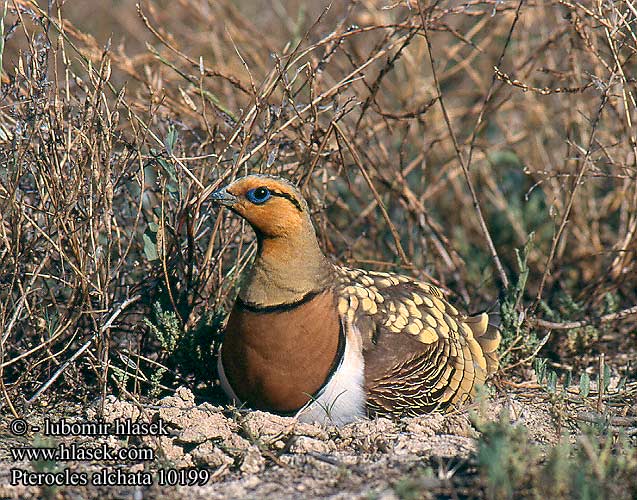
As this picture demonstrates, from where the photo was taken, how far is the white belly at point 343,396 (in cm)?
326

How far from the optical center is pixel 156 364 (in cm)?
354

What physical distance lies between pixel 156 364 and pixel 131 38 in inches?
204

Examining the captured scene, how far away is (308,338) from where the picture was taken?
10.6 feet

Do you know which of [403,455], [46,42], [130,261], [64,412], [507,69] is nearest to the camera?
[403,455]

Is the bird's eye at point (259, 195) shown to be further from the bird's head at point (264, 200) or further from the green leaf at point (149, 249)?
the green leaf at point (149, 249)

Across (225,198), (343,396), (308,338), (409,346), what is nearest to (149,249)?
(225,198)

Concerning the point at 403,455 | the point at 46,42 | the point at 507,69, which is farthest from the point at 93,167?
the point at 507,69

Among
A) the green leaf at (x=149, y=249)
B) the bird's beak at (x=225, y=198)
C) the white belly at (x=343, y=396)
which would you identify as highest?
the bird's beak at (x=225, y=198)

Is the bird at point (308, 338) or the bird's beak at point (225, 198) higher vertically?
the bird's beak at point (225, 198)

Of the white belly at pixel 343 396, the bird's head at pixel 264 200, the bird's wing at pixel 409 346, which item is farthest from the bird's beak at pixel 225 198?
the white belly at pixel 343 396

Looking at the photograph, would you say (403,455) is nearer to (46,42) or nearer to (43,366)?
(43,366)

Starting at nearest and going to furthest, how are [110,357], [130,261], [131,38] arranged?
[110,357], [130,261], [131,38]

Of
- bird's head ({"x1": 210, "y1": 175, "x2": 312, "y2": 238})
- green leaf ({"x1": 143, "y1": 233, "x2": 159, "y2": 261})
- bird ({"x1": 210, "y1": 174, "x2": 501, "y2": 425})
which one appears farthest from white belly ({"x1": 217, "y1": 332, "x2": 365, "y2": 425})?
green leaf ({"x1": 143, "y1": 233, "x2": 159, "y2": 261})

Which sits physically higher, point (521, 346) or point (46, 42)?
point (46, 42)
